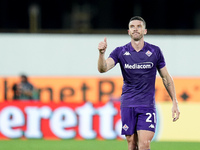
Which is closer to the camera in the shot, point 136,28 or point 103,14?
point 136,28

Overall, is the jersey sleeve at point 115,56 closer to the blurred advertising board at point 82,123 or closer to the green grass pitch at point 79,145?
the green grass pitch at point 79,145

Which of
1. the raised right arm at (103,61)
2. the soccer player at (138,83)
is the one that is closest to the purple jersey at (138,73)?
the soccer player at (138,83)

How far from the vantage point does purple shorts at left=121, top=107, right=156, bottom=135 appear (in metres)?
6.55

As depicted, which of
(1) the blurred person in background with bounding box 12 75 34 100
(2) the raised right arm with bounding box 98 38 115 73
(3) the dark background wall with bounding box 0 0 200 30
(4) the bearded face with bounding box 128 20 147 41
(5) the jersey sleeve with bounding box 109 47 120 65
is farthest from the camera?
(3) the dark background wall with bounding box 0 0 200 30

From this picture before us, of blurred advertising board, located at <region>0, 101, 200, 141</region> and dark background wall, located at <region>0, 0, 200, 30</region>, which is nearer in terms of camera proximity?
blurred advertising board, located at <region>0, 101, 200, 141</region>

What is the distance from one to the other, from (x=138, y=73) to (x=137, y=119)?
56 cm

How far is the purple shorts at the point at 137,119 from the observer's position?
6.55 meters

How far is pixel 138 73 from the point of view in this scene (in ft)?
21.6

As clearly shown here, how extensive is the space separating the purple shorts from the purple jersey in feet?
0.20

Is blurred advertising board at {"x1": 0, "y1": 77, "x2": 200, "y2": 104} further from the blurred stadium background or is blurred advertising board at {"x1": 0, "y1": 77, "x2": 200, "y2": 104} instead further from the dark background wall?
the dark background wall

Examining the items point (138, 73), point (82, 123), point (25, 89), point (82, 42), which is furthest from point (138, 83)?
point (82, 42)

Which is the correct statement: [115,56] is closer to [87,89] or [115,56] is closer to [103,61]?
Result: [103,61]

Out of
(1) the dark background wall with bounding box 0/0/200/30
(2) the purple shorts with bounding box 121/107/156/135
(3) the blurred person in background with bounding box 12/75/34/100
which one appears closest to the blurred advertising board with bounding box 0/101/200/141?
(3) the blurred person in background with bounding box 12/75/34/100

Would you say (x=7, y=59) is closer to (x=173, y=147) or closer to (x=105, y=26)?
(x=105, y=26)
